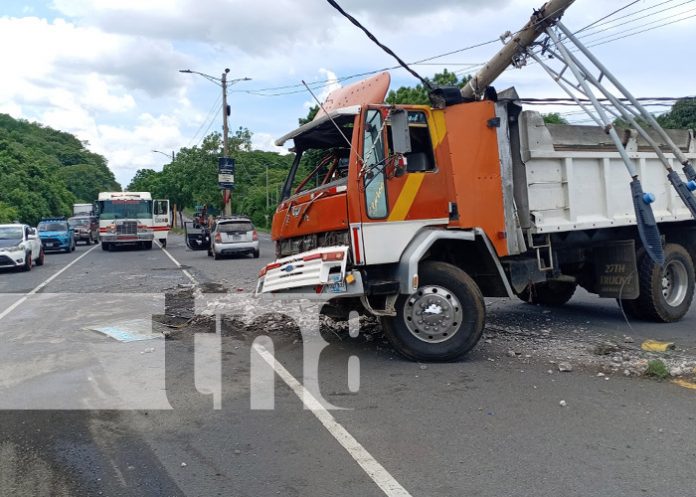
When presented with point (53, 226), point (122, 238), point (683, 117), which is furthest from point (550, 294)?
point (53, 226)

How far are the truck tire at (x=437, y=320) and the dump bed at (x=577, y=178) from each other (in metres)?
1.25

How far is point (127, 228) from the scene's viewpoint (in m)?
29.6

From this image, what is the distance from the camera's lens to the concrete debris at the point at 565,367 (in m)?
6.35

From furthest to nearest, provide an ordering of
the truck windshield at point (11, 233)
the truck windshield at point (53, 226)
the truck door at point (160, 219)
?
the truck door at point (160, 219)
the truck windshield at point (53, 226)
the truck windshield at point (11, 233)

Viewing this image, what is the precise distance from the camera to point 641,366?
6336 mm

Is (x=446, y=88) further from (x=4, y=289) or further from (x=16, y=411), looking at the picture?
(x=4, y=289)

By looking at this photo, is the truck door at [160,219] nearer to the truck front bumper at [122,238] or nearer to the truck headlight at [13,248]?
the truck front bumper at [122,238]

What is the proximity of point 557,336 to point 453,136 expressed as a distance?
306 centimetres

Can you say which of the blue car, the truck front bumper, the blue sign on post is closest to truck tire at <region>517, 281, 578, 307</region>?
the truck front bumper

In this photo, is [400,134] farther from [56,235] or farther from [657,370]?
[56,235]

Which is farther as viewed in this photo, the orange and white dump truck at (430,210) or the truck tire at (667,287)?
the truck tire at (667,287)

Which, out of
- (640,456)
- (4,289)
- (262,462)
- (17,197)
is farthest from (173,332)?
(17,197)

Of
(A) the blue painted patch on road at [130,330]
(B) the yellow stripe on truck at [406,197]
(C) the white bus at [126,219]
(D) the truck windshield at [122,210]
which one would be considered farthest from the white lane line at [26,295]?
(D) the truck windshield at [122,210]

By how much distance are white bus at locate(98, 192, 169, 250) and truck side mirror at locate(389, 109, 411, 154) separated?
25533mm
